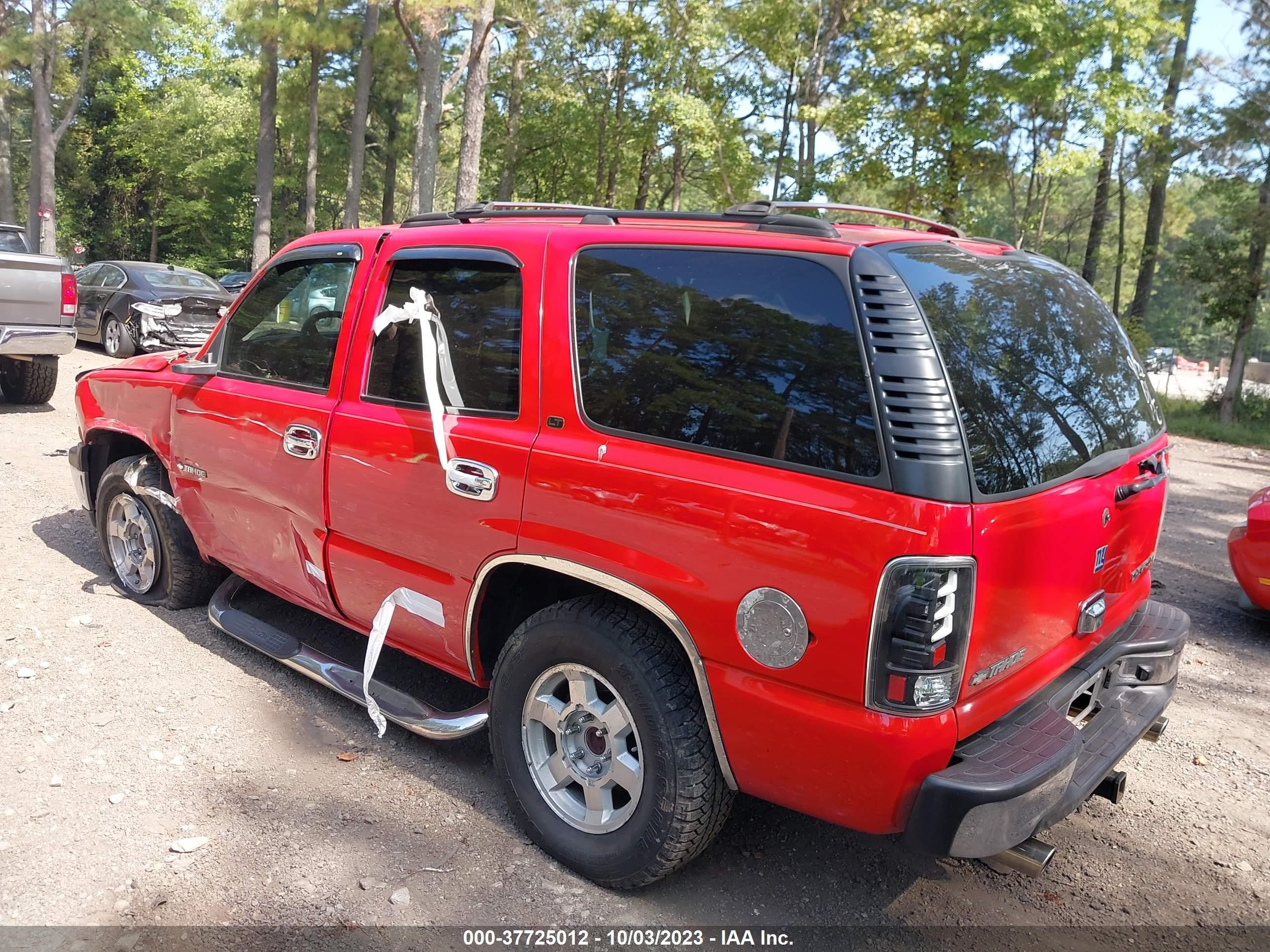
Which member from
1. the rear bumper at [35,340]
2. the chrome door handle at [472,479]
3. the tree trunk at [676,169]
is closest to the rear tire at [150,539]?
the chrome door handle at [472,479]

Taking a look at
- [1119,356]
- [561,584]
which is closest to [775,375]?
[561,584]

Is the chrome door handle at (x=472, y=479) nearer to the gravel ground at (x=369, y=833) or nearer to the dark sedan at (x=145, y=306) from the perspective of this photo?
the gravel ground at (x=369, y=833)

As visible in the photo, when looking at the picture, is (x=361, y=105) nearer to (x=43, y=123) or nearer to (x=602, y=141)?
(x=602, y=141)

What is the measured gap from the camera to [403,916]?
275 centimetres

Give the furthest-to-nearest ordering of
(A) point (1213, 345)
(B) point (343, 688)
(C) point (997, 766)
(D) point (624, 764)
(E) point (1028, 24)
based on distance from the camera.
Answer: (A) point (1213, 345), (E) point (1028, 24), (B) point (343, 688), (D) point (624, 764), (C) point (997, 766)

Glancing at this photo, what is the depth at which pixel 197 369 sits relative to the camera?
4.18m

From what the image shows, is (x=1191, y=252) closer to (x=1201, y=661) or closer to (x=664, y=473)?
(x=1201, y=661)

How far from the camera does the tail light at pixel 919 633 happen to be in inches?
87.6

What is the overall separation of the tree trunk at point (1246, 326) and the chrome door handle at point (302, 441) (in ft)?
60.4

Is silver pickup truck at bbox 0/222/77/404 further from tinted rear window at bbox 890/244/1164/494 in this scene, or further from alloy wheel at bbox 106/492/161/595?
tinted rear window at bbox 890/244/1164/494

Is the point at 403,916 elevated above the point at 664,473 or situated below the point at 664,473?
below

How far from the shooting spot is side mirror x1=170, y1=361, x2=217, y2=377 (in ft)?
13.7

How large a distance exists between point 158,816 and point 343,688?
2.45ft

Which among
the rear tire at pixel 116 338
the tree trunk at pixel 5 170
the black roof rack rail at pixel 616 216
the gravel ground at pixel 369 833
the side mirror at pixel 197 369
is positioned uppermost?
the tree trunk at pixel 5 170
